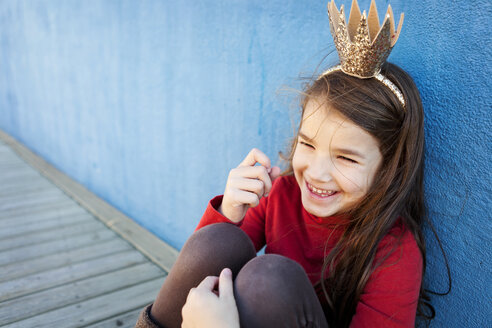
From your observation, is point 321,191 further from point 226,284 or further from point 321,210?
point 226,284

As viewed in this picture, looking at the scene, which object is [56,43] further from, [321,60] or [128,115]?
[321,60]

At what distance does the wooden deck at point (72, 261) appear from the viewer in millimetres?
1524

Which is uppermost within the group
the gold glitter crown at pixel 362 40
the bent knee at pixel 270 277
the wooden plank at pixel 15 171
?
the gold glitter crown at pixel 362 40

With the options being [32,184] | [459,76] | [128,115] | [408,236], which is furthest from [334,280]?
[32,184]

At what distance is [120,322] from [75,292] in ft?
0.91

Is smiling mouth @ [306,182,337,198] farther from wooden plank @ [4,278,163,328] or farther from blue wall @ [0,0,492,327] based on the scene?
wooden plank @ [4,278,163,328]

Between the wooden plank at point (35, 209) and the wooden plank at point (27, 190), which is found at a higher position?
the wooden plank at point (35, 209)

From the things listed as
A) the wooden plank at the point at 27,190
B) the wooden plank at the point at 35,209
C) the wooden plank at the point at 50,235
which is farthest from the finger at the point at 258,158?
the wooden plank at the point at 27,190

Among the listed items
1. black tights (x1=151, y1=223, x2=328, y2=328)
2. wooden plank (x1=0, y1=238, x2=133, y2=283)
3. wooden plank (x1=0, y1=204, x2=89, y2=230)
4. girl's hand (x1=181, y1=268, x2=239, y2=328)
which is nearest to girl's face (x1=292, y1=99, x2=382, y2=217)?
black tights (x1=151, y1=223, x2=328, y2=328)

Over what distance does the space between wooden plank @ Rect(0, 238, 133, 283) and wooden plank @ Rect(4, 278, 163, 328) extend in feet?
1.12

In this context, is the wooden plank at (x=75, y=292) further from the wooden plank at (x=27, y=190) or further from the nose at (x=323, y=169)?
the wooden plank at (x=27, y=190)

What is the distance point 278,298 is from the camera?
84 centimetres

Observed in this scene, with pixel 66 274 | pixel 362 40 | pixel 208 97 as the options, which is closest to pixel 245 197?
pixel 362 40

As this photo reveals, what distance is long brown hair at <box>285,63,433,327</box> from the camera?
95cm
